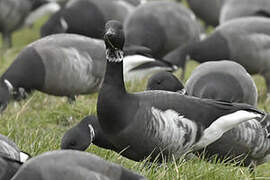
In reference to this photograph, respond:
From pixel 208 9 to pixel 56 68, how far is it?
864 cm

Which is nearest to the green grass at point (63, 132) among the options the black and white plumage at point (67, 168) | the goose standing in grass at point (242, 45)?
the goose standing in grass at point (242, 45)

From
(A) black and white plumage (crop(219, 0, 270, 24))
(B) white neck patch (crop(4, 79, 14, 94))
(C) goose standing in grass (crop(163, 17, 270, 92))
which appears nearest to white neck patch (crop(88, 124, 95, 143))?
(B) white neck patch (crop(4, 79, 14, 94))

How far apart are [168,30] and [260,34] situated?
2.09 meters

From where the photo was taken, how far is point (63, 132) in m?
7.17

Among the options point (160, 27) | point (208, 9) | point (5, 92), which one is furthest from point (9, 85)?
point (208, 9)

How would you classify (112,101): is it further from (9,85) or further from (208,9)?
(208,9)

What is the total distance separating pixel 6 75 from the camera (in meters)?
8.34

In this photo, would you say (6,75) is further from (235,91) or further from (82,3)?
(82,3)

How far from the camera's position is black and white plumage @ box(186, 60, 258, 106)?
7.23 meters

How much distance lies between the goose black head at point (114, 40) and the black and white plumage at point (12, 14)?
8691mm

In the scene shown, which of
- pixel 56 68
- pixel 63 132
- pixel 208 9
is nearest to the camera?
pixel 63 132

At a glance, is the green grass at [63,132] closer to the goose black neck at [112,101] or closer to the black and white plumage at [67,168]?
the goose black neck at [112,101]

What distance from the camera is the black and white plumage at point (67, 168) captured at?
13.2ft

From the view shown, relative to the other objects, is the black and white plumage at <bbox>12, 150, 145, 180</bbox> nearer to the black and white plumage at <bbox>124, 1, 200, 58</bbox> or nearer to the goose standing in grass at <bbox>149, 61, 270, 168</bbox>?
the goose standing in grass at <bbox>149, 61, 270, 168</bbox>
